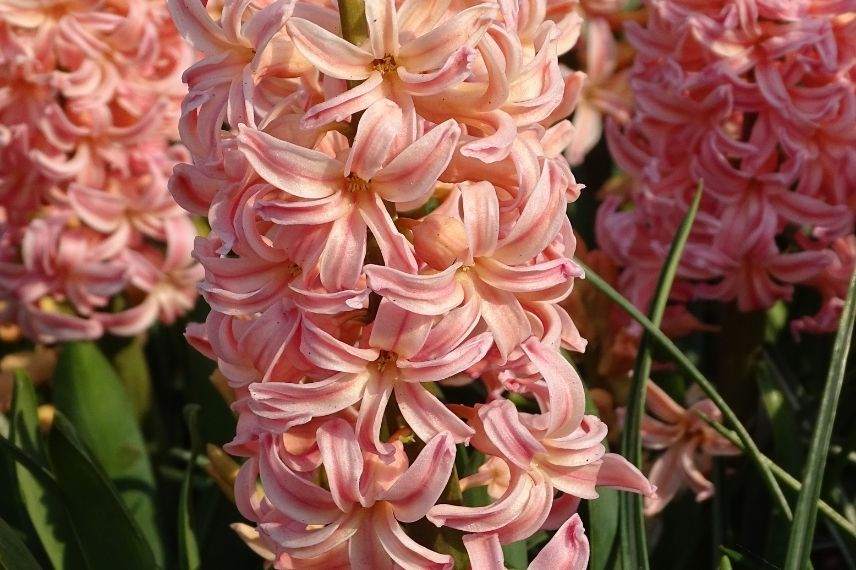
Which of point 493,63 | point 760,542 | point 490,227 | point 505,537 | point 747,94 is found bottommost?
point 760,542

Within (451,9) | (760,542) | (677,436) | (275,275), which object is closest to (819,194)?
(677,436)

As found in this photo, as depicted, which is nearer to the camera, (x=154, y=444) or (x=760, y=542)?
(x=760, y=542)

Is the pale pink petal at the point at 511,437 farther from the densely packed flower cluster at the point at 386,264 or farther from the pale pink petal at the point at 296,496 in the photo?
the pale pink petal at the point at 296,496

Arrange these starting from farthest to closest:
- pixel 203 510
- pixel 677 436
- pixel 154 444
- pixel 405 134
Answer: pixel 154 444 → pixel 203 510 → pixel 677 436 → pixel 405 134

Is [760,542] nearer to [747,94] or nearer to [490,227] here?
[747,94]

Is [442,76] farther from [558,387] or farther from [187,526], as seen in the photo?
[187,526]

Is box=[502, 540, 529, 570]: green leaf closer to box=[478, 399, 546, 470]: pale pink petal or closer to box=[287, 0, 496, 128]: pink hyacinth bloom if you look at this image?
box=[478, 399, 546, 470]: pale pink petal
